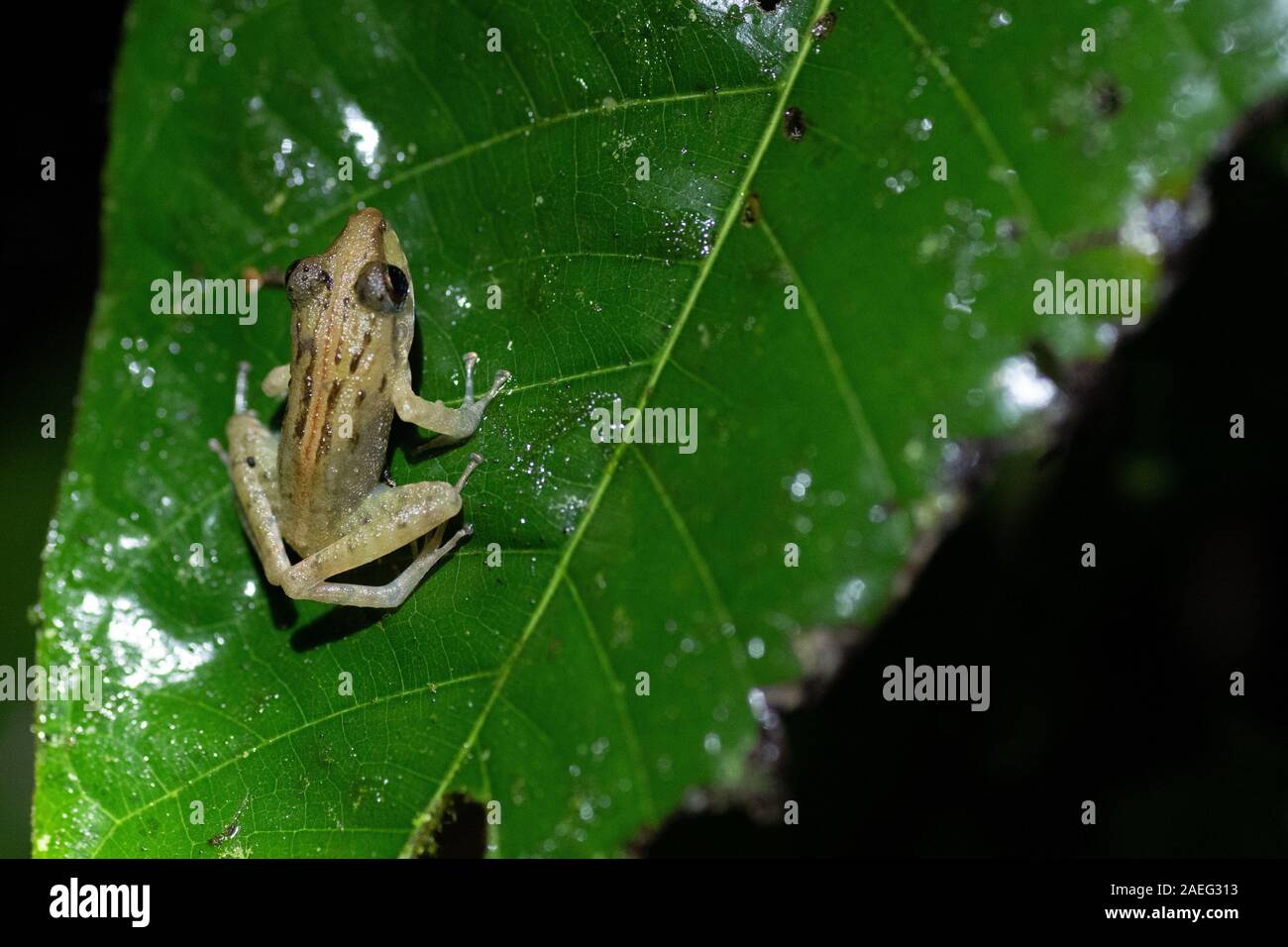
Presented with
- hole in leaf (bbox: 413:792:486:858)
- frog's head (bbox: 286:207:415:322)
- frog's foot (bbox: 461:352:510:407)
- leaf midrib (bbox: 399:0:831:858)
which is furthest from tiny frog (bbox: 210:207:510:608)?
hole in leaf (bbox: 413:792:486:858)

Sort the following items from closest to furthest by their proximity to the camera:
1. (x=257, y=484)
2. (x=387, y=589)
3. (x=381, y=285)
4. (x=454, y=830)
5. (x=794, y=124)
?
(x=794, y=124), (x=454, y=830), (x=387, y=589), (x=381, y=285), (x=257, y=484)

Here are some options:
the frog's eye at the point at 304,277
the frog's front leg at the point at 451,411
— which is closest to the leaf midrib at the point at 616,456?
the frog's front leg at the point at 451,411

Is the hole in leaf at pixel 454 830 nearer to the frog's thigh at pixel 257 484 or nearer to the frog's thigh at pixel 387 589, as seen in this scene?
the frog's thigh at pixel 387 589

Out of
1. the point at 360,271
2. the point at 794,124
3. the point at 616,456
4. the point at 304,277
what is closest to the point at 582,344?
the point at 616,456

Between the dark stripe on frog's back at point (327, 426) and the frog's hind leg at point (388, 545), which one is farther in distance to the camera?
the dark stripe on frog's back at point (327, 426)

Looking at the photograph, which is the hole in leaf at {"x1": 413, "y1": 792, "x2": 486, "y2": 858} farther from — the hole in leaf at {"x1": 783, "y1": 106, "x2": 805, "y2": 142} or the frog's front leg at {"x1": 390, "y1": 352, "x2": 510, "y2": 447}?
the hole in leaf at {"x1": 783, "y1": 106, "x2": 805, "y2": 142}

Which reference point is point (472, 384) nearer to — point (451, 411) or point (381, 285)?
point (451, 411)
